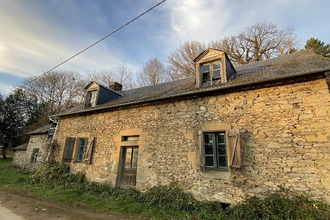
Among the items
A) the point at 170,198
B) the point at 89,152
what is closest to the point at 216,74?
the point at 170,198

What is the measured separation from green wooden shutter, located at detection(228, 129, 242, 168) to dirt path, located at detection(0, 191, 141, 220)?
3241 mm

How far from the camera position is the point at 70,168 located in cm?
823

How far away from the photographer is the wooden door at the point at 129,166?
6752 mm

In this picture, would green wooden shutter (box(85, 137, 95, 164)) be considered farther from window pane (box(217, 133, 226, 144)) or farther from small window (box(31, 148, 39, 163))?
small window (box(31, 148, 39, 163))

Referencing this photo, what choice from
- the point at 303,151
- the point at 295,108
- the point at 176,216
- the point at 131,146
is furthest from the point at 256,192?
the point at 131,146

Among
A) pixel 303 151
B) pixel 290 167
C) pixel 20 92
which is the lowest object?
pixel 290 167

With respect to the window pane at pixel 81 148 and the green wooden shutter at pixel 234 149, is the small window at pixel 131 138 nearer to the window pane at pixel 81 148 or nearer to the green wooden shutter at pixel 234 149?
the window pane at pixel 81 148

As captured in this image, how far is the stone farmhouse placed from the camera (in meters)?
4.11

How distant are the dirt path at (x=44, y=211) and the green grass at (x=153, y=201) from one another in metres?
0.33

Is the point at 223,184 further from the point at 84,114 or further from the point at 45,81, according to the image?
the point at 45,81

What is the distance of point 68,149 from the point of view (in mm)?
8375

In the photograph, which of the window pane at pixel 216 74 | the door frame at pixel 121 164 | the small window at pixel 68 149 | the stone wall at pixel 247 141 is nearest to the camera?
the stone wall at pixel 247 141

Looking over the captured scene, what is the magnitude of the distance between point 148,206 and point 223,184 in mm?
2371

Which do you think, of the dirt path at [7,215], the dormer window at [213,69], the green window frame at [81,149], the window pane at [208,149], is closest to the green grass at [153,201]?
the green window frame at [81,149]
